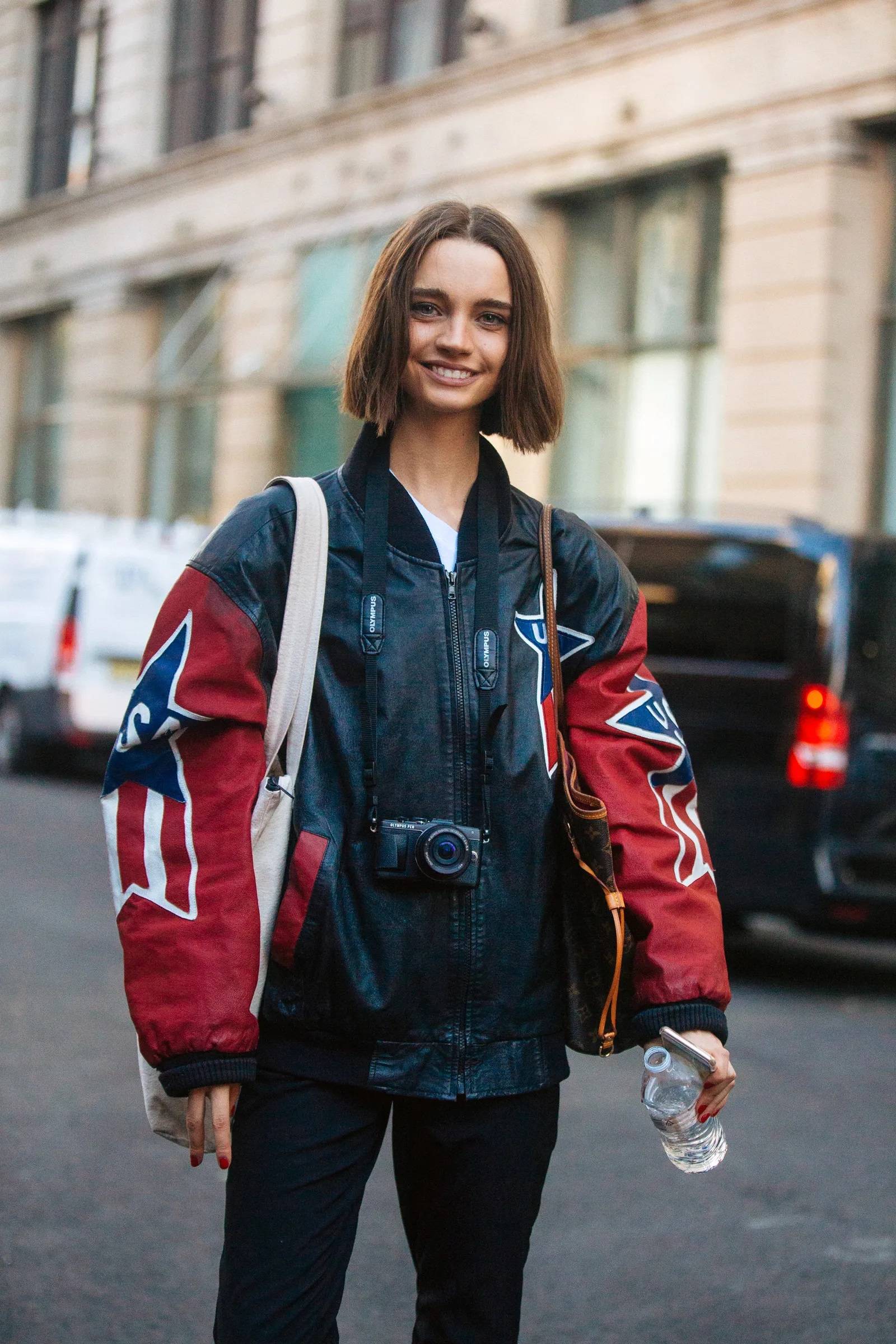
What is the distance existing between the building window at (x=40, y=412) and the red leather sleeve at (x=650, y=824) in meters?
24.8

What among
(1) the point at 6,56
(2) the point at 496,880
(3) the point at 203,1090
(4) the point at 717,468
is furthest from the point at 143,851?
(1) the point at 6,56

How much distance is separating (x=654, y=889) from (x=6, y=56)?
28.9m

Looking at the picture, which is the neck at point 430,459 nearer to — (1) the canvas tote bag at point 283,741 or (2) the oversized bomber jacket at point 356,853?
(2) the oversized bomber jacket at point 356,853

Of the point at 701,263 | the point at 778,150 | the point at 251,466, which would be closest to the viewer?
the point at 778,150

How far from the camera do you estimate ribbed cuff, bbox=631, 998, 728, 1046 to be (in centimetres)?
234

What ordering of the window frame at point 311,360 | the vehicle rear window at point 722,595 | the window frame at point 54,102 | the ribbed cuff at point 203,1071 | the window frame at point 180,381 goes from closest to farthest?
1. the ribbed cuff at point 203,1071
2. the vehicle rear window at point 722,595
3. the window frame at point 311,360
4. the window frame at point 180,381
5. the window frame at point 54,102

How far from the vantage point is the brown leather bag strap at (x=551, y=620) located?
7.97ft

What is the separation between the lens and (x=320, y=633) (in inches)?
91.7

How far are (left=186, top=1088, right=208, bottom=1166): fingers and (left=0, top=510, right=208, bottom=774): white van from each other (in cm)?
1254

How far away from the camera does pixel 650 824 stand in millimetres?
2400

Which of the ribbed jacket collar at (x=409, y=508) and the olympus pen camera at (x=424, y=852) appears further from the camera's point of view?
the ribbed jacket collar at (x=409, y=508)

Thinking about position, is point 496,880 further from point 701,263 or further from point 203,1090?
point 701,263

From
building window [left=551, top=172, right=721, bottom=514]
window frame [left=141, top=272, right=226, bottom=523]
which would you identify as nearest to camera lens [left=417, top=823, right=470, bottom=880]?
building window [left=551, top=172, right=721, bottom=514]

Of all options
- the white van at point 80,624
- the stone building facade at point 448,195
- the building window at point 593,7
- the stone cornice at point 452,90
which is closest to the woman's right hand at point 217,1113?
the stone building facade at point 448,195
